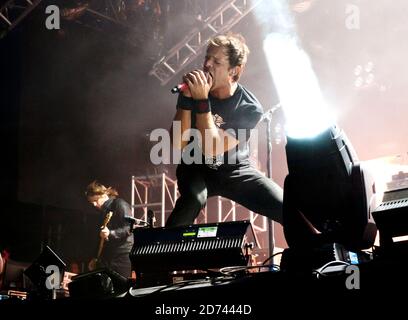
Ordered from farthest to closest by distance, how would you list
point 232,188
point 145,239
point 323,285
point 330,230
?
point 232,188, point 145,239, point 330,230, point 323,285

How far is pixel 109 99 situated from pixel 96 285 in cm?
565

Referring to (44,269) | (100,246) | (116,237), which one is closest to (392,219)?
(44,269)

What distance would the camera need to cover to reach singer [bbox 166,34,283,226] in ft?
8.55

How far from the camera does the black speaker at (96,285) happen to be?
65.0 inches

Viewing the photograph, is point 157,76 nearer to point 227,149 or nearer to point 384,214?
point 227,149

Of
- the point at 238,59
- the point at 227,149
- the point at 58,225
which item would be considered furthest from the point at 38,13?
the point at 227,149

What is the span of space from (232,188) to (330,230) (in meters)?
1.12

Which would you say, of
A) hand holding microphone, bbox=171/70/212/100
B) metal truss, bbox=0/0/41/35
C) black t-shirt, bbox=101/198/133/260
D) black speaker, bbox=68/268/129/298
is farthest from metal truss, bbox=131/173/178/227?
A: black speaker, bbox=68/268/129/298

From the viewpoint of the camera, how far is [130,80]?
7.11 metres

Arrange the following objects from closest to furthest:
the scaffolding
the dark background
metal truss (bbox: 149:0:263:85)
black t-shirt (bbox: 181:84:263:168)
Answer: black t-shirt (bbox: 181:84:263:168), the dark background, metal truss (bbox: 149:0:263:85), the scaffolding

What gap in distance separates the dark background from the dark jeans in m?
4.12

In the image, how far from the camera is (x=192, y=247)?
1758 mm

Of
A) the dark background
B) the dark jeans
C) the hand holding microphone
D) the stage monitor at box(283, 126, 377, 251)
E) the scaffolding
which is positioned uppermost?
the dark background

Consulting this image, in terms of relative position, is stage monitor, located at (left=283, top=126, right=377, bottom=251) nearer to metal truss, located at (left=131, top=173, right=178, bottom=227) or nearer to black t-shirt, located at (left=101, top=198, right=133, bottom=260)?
black t-shirt, located at (left=101, top=198, right=133, bottom=260)
